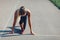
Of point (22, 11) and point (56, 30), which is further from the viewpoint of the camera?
point (56, 30)

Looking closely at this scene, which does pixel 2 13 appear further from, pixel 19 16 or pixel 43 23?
pixel 19 16

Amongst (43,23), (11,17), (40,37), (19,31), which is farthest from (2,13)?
(40,37)

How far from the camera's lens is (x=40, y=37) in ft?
36.3

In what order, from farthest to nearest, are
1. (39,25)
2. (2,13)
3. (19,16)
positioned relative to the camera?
1. (2,13)
2. (39,25)
3. (19,16)

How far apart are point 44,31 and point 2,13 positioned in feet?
17.4

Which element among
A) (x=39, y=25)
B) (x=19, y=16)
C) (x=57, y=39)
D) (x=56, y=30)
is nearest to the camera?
(x=57, y=39)

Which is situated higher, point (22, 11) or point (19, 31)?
point (22, 11)

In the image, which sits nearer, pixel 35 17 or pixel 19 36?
pixel 19 36

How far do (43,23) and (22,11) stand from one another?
2.90 meters

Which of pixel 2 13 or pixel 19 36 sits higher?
pixel 2 13

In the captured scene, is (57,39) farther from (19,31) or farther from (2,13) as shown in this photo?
(2,13)

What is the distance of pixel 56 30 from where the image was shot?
12438 mm

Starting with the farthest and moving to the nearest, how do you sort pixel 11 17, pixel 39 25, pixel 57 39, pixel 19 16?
pixel 11 17, pixel 39 25, pixel 19 16, pixel 57 39

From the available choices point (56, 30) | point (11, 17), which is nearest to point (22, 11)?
point (56, 30)
